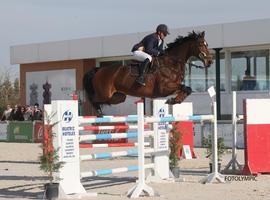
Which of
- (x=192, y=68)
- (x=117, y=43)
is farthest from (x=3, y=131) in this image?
(x=192, y=68)

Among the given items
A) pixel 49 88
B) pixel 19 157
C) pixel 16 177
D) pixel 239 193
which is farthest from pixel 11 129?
pixel 239 193

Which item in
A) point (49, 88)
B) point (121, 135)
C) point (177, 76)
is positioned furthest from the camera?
point (49, 88)

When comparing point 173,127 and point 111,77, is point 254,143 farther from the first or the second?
point 111,77

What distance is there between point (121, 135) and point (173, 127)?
1.74m

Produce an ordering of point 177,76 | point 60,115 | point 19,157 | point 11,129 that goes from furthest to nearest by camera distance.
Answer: point 11,129 < point 19,157 < point 177,76 < point 60,115

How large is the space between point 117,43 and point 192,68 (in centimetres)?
444

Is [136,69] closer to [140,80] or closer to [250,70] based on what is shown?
[140,80]

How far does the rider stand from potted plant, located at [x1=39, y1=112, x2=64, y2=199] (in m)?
2.57

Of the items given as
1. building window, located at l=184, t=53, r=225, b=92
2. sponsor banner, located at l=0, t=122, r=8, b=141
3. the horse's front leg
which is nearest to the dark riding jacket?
the horse's front leg

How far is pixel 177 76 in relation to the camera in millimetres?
11203

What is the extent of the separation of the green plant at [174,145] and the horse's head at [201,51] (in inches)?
52.9

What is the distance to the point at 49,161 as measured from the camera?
883cm

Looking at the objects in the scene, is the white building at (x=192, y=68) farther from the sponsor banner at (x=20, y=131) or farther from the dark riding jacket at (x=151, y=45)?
the dark riding jacket at (x=151, y=45)

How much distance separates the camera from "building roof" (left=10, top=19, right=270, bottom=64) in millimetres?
26312
